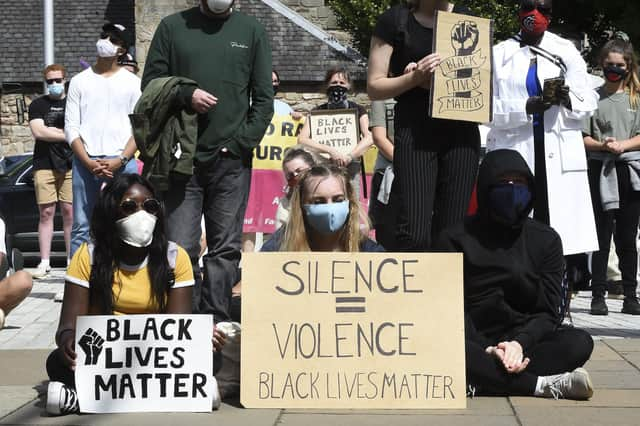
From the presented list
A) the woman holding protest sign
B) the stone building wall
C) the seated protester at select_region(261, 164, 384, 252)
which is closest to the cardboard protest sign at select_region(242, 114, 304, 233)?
→ the woman holding protest sign

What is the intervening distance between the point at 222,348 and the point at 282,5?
84.7 ft

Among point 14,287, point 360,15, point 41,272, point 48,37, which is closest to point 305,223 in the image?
point 14,287

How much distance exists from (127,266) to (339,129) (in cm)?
563

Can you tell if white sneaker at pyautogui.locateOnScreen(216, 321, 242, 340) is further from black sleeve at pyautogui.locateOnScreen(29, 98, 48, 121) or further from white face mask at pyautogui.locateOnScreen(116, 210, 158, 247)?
black sleeve at pyautogui.locateOnScreen(29, 98, 48, 121)

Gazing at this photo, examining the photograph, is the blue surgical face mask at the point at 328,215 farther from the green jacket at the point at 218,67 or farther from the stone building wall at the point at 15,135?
the stone building wall at the point at 15,135

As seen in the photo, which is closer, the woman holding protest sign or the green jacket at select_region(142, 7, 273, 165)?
the green jacket at select_region(142, 7, 273, 165)

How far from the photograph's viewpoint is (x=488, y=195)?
6.29 m

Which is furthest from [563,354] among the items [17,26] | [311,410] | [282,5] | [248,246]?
[17,26]

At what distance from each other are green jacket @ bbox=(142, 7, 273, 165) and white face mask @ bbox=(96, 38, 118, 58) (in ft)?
8.37

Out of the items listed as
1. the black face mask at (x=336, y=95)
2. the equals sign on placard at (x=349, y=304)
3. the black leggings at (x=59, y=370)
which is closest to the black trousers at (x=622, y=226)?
the black face mask at (x=336, y=95)

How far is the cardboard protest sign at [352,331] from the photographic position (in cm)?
590

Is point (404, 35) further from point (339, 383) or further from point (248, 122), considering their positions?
point (339, 383)

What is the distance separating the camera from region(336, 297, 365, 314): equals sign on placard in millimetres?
6055

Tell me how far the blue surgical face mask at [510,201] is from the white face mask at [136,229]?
1626mm
